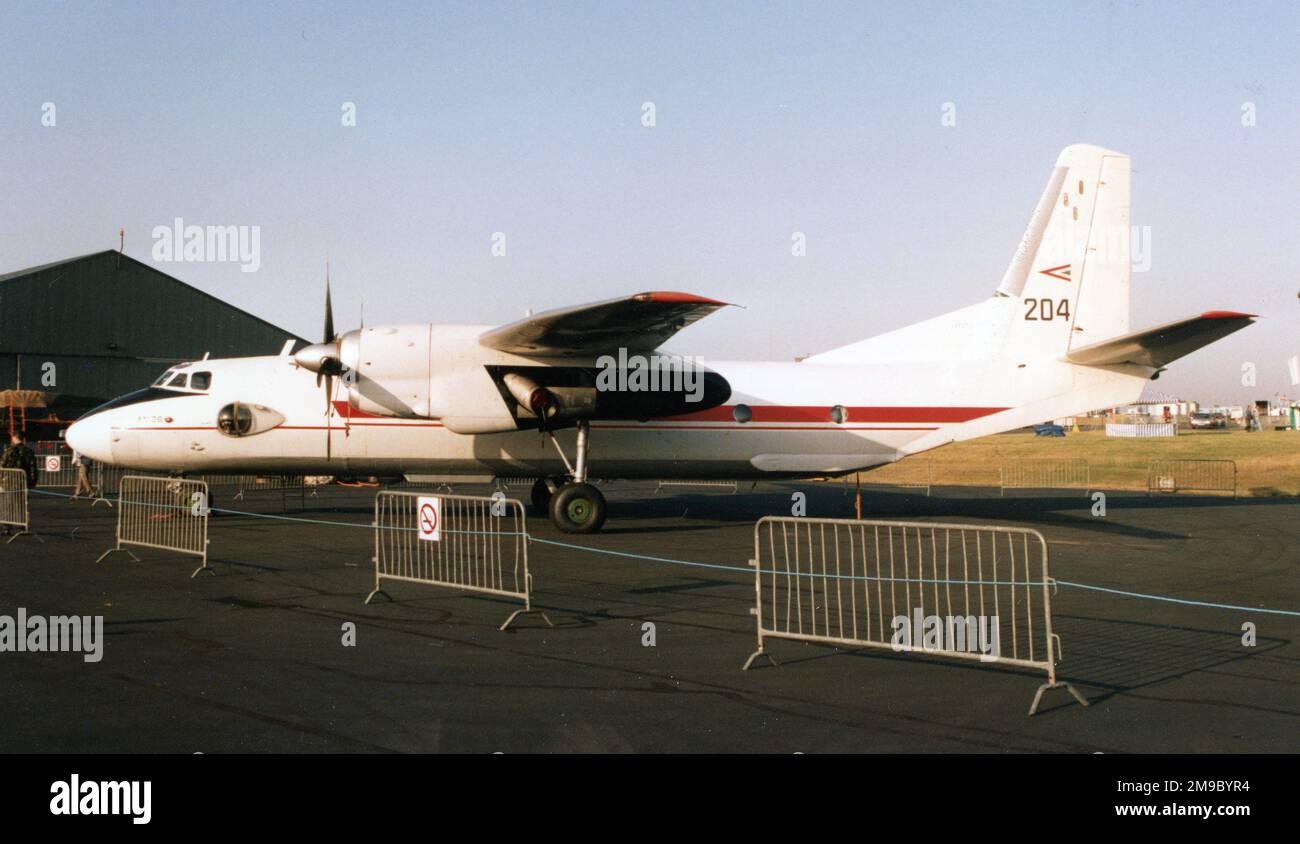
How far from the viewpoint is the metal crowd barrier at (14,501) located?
52.9 ft

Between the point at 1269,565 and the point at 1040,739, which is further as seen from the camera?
the point at 1269,565

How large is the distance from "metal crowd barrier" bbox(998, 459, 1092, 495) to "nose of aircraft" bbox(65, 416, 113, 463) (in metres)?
31.5

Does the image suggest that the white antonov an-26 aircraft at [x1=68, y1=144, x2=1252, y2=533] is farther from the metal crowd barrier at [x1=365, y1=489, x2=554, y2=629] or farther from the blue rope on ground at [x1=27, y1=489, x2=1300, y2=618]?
the metal crowd barrier at [x1=365, y1=489, x2=554, y2=629]

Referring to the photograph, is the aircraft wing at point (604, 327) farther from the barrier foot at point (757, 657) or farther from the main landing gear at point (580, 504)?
the barrier foot at point (757, 657)

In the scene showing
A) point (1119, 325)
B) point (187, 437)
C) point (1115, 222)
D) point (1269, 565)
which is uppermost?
point (1115, 222)

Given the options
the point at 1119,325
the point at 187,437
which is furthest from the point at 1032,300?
the point at 187,437

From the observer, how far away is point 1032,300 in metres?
19.5

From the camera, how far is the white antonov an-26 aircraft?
662 inches

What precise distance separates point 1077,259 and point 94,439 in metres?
20.1

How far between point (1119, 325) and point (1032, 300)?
1.97 metres

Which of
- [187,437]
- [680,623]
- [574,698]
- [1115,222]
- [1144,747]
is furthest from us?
[1115,222]

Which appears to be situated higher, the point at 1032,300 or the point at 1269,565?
the point at 1032,300

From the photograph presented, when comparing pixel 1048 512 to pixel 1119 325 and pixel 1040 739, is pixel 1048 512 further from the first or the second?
pixel 1040 739

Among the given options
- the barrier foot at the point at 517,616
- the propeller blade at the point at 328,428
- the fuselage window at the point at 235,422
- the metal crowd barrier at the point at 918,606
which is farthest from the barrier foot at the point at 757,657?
the fuselage window at the point at 235,422
